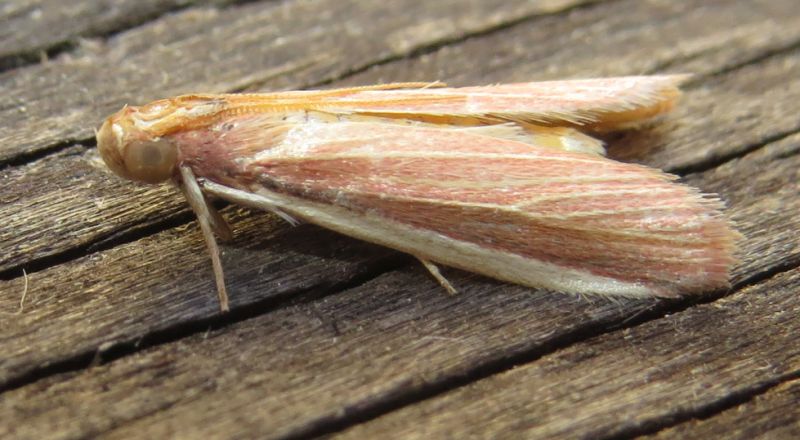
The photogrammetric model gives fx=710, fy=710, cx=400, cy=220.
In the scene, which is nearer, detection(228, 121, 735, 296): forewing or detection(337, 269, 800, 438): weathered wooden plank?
detection(337, 269, 800, 438): weathered wooden plank

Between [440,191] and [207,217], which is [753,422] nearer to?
[440,191]

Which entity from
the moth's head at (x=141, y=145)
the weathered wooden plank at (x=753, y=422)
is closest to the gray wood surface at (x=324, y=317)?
the weathered wooden plank at (x=753, y=422)

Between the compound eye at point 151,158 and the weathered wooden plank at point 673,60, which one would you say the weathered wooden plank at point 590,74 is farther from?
the compound eye at point 151,158

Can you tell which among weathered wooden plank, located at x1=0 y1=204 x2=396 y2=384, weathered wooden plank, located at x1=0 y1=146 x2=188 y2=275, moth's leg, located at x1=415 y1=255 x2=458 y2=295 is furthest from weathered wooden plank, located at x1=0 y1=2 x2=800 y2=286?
moth's leg, located at x1=415 y1=255 x2=458 y2=295

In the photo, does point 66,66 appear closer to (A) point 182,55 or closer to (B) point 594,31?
(A) point 182,55

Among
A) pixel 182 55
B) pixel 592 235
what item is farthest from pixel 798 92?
pixel 182 55

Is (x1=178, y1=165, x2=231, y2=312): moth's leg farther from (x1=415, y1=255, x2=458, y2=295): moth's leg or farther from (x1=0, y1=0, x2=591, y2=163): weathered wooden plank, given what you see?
(x1=0, y1=0, x2=591, y2=163): weathered wooden plank

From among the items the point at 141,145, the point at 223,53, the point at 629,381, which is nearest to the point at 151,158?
the point at 141,145
